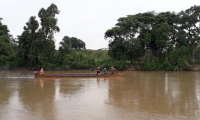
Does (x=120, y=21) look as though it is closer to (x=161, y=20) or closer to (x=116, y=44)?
(x=116, y=44)

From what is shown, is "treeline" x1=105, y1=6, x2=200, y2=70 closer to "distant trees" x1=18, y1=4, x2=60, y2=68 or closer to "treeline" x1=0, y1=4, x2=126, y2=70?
"treeline" x1=0, y1=4, x2=126, y2=70

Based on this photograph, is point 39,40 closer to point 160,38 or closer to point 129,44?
point 129,44

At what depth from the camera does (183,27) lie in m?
38.0

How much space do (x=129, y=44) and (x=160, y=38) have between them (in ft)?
16.4

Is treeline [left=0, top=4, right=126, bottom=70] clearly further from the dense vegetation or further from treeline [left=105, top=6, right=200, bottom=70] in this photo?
treeline [left=105, top=6, right=200, bottom=70]

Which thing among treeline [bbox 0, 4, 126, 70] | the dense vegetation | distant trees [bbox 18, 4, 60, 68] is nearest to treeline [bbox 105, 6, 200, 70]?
the dense vegetation

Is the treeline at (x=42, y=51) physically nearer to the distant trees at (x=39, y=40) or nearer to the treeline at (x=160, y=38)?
the distant trees at (x=39, y=40)

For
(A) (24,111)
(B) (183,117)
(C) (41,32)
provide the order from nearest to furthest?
(B) (183,117), (A) (24,111), (C) (41,32)

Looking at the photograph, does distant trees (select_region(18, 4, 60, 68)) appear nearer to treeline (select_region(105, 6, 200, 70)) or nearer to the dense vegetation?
the dense vegetation

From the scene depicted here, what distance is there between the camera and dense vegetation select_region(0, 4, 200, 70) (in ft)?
120

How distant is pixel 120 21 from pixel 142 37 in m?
4.64

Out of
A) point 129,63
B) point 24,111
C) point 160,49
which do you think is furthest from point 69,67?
point 24,111

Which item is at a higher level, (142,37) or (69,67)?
(142,37)

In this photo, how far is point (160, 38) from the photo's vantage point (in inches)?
1435
